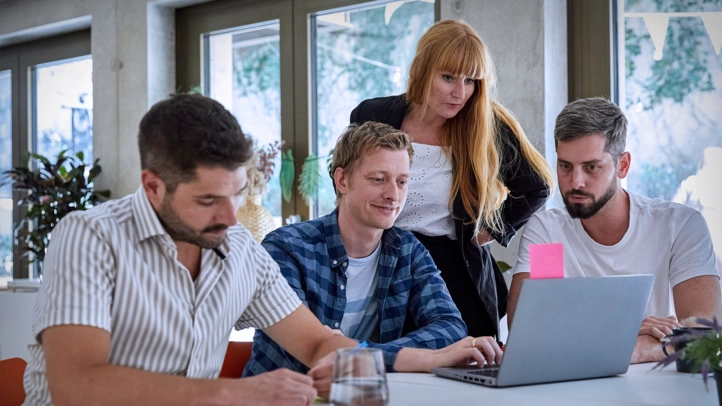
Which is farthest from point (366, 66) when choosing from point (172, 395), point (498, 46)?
point (172, 395)

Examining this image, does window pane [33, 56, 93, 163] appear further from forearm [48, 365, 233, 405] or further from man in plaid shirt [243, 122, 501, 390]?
forearm [48, 365, 233, 405]

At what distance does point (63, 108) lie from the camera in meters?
6.19

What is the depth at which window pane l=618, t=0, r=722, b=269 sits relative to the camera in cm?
357

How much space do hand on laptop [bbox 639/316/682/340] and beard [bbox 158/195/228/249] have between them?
1072 millimetres

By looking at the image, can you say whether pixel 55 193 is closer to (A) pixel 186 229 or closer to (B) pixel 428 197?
(B) pixel 428 197

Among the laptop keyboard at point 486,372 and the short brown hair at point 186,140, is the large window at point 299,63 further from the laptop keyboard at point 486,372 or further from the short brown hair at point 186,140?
the short brown hair at point 186,140

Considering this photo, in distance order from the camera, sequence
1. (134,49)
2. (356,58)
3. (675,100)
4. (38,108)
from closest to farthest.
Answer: (675,100) → (356,58) → (134,49) → (38,108)

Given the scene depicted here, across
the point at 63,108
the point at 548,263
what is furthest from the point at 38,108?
the point at 548,263

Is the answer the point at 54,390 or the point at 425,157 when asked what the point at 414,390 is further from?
the point at 425,157

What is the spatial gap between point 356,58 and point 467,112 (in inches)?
85.0

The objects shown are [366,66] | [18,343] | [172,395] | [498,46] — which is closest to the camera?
[172,395]

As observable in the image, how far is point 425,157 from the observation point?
2.63 meters

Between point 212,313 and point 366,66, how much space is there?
127 inches

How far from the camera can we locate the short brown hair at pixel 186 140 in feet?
4.75
